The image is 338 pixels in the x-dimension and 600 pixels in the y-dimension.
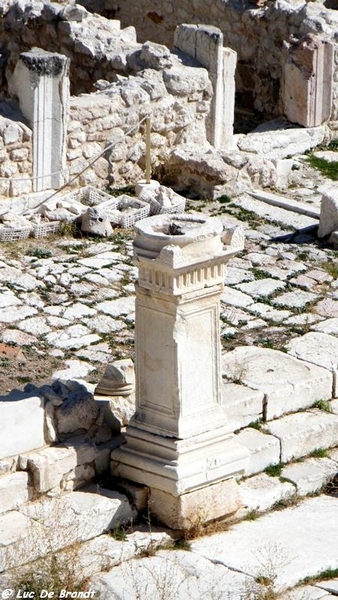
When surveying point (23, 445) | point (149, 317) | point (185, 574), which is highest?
point (149, 317)

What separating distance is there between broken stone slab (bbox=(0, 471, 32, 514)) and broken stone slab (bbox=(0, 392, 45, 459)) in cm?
14

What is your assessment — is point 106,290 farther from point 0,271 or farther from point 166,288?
point 166,288

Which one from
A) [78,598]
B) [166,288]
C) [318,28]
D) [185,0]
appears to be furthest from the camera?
[185,0]

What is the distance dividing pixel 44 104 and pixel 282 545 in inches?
268

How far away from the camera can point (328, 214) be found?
13.9 meters

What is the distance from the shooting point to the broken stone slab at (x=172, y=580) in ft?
25.4

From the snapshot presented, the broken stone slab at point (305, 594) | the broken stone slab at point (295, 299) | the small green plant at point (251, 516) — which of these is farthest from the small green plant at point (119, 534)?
the broken stone slab at point (295, 299)

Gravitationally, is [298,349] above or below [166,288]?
below

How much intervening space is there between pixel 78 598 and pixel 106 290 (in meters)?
5.01

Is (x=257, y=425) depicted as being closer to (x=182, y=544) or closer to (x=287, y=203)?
(x=182, y=544)

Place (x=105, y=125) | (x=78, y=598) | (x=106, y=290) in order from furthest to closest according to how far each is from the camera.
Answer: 1. (x=105, y=125)
2. (x=106, y=290)
3. (x=78, y=598)

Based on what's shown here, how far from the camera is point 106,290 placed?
12.4 metres

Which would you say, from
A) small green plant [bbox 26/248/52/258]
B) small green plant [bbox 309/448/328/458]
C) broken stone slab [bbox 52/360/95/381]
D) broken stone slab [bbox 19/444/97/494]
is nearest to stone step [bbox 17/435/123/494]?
broken stone slab [bbox 19/444/97/494]

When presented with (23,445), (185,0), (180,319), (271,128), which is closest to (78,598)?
(23,445)
